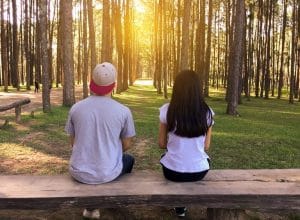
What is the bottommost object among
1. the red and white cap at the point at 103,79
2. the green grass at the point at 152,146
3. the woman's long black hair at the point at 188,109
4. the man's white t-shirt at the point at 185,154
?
the green grass at the point at 152,146

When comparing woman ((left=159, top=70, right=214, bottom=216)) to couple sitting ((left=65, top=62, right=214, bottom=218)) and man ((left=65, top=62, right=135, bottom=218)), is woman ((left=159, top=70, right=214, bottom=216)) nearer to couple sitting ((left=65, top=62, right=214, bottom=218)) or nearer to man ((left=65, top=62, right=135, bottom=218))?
couple sitting ((left=65, top=62, right=214, bottom=218))

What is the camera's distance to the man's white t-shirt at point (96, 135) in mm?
5023

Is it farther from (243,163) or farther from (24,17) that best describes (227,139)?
(24,17)

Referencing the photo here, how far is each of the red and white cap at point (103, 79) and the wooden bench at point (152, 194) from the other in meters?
1.06

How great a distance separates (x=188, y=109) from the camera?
16.7 feet

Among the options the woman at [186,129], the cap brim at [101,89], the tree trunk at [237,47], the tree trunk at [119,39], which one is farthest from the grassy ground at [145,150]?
the tree trunk at [119,39]

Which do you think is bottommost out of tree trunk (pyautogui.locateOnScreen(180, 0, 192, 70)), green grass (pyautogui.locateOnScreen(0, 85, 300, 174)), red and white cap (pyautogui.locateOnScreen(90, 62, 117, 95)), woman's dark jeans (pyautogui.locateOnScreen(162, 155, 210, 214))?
green grass (pyautogui.locateOnScreen(0, 85, 300, 174))

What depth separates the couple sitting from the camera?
5.02 meters

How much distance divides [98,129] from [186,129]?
98 cm

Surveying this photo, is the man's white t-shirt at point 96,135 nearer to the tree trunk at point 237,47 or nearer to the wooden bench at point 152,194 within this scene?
the wooden bench at point 152,194

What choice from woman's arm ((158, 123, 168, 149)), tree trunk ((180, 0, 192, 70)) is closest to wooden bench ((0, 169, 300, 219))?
woman's arm ((158, 123, 168, 149))

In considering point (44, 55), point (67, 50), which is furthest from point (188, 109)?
point (67, 50)

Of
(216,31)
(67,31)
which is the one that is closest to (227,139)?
(67,31)

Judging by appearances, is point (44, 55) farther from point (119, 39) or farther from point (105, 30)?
point (119, 39)
